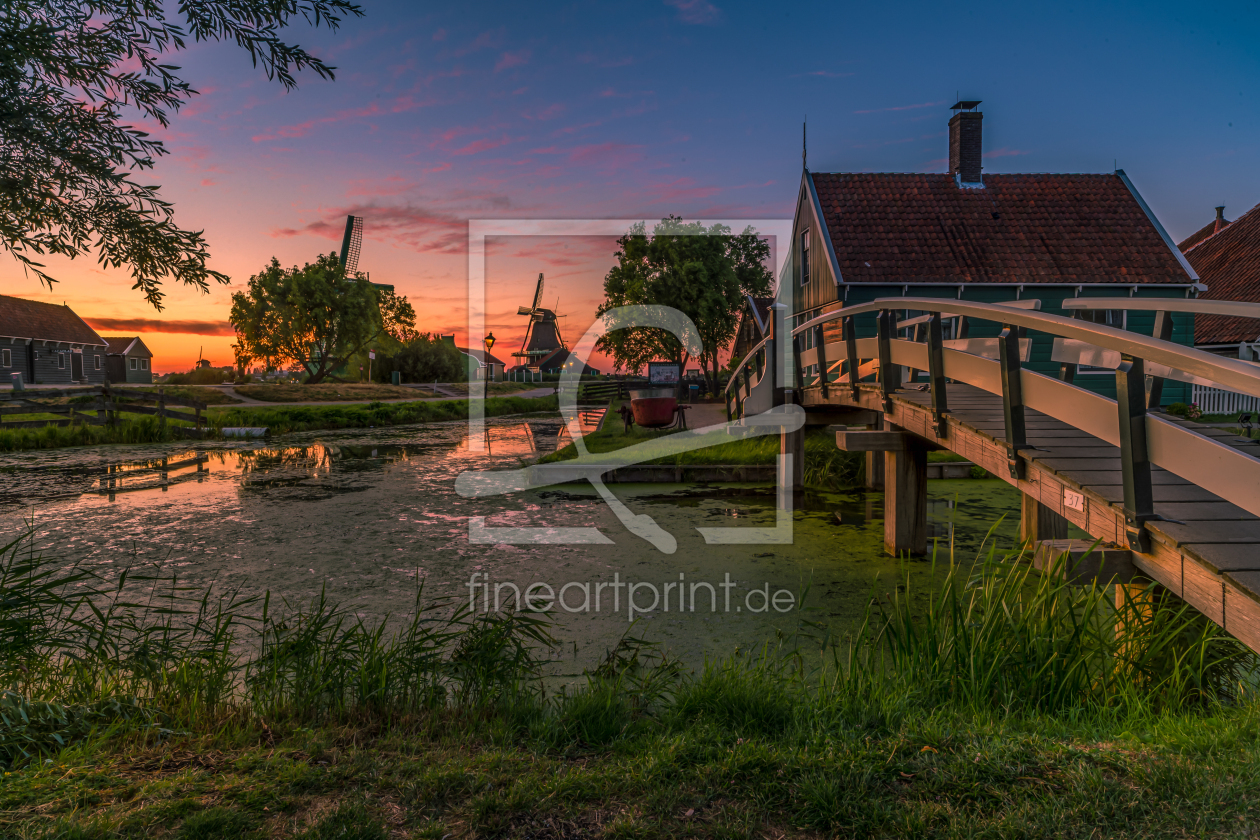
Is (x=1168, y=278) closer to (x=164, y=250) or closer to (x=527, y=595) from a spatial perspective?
(x=527, y=595)

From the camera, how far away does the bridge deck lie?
2455 millimetres

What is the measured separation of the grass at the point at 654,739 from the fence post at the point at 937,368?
6.20ft

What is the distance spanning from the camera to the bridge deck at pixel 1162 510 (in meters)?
2.46

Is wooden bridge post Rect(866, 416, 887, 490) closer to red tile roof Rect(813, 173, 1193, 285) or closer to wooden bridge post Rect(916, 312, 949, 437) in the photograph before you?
wooden bridge post Rect(916, 312, 949, 437)

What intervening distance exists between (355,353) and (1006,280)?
1370 inches

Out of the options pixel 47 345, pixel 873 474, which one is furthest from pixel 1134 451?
pixel 47 345

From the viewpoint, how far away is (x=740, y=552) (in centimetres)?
616

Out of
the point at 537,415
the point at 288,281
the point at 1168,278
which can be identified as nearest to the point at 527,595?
the point at 1168,278

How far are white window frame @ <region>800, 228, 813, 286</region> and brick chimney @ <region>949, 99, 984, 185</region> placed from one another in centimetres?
406

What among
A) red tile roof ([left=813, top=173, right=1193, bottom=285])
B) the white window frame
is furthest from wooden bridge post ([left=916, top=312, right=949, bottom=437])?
the white window frame

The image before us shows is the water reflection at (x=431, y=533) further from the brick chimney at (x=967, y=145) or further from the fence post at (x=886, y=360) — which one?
the brick chimney at (x=967, y=145)

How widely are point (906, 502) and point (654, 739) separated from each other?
4.44 meters

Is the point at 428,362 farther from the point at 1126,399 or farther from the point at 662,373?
the point at 1126,399

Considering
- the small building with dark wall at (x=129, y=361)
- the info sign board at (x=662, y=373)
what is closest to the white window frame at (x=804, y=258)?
the info sign board at (x=662, y=373)
